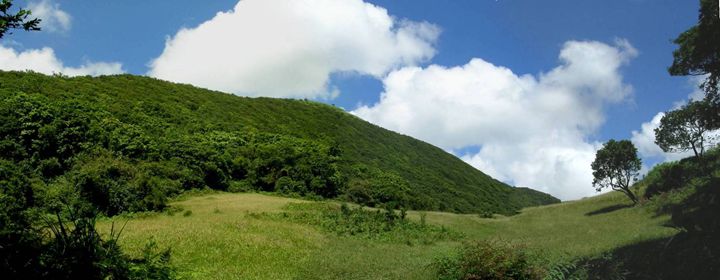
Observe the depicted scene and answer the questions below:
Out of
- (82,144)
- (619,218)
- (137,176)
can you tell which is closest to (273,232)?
(137,176)

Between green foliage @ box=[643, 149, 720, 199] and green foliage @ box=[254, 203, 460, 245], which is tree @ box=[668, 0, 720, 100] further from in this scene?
green foliage @ box=[254, 203, 460, 245]

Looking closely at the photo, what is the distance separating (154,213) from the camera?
45312 millimetres

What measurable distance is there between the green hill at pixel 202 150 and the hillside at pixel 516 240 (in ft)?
36.9

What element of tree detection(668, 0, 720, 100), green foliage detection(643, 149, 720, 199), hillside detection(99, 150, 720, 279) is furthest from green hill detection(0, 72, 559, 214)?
tree detection(668, 0, 720, 100)

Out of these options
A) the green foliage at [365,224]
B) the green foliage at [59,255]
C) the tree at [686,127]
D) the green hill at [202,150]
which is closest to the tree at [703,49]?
the tree at [686,127]

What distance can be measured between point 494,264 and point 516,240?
12.6 ft

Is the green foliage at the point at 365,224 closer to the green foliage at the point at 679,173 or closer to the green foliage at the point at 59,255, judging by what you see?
the green foliage at the point at 679,173

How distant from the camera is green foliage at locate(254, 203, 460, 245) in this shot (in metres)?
36.9

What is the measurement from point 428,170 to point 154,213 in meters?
52.9

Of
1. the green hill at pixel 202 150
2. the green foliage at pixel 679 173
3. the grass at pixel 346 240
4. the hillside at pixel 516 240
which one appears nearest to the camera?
the hillside at pixel 516 240

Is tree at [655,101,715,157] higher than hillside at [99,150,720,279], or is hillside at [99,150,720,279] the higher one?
tree at [655,101,715,157]

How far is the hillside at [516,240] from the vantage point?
13859 millimetres

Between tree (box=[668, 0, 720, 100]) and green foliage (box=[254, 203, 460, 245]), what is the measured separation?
2002 cm

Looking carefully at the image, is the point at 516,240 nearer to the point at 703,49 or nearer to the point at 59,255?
the point at 703,49
